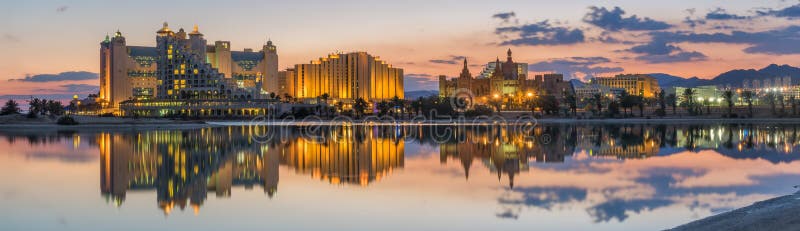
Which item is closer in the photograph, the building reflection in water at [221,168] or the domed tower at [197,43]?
the building reflection in water at [221,168]

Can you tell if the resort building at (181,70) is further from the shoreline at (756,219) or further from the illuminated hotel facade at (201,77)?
the shoreline at (756,219)

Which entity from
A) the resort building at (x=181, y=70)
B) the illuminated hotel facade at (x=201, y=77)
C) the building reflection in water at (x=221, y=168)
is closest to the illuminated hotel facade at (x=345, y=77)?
the illuminated hotel facade at (x=201, y=77)

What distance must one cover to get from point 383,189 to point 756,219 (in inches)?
439

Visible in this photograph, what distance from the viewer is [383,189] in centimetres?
2144

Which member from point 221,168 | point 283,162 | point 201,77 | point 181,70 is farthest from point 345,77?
A: point 221,168

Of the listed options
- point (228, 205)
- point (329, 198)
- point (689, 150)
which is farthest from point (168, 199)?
point (689, 150)

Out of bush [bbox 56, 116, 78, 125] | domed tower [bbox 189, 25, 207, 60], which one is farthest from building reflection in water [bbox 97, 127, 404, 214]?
domed tower [bbox 189, 25, 207, 60]

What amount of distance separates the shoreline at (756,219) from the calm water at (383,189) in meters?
0.89

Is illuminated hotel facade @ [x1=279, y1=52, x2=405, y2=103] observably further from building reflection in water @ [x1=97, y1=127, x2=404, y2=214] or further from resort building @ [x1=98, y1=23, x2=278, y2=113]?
building reflection in water @ [x1=97, y1=127, x2=404, y2=214]

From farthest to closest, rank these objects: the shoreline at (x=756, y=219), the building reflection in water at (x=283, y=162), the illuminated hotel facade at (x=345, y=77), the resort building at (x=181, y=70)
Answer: the illuminated hotel facade at (x=345, y=77) → the resort building at (x=181, y=70) → the building reflection in water at (x=283, y=162) → the shoreline at (x=756, y=219)

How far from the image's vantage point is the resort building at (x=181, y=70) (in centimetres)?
15775

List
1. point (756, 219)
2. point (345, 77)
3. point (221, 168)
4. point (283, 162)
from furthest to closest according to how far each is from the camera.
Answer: point (345, 77) < point (283, 162) < point (221, 168) < point (756, 219)

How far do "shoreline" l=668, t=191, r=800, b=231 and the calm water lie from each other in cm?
89

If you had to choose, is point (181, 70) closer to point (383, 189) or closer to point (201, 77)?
point (201, 77)
